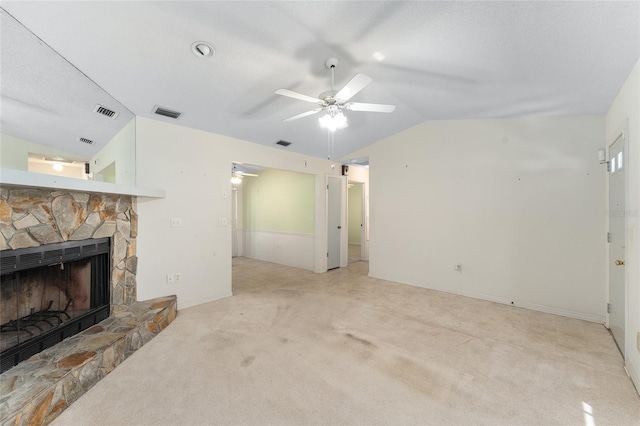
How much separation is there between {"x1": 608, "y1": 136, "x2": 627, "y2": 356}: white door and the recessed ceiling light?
372cm

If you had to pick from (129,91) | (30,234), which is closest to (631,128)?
(129,91)

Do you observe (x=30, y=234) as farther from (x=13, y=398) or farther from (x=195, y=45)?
(x=195, y=45)

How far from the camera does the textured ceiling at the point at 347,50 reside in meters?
1.77

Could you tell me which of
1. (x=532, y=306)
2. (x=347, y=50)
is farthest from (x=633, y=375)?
(x=347, y=50)

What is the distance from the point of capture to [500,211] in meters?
3.68

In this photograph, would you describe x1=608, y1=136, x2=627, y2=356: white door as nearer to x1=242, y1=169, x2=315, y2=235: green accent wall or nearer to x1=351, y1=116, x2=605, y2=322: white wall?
x1=351, y1=116, x2=605, y2=322: white wall

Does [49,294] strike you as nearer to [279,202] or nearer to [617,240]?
[279,202]

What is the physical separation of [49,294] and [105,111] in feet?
5.86

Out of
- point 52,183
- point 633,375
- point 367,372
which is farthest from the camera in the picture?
point 367,372

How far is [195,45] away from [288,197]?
4132mm

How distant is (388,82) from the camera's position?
285 cm

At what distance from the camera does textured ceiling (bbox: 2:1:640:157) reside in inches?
69.7

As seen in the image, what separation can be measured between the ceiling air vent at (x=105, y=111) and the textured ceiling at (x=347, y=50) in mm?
166

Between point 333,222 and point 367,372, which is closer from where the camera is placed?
point 367,372
